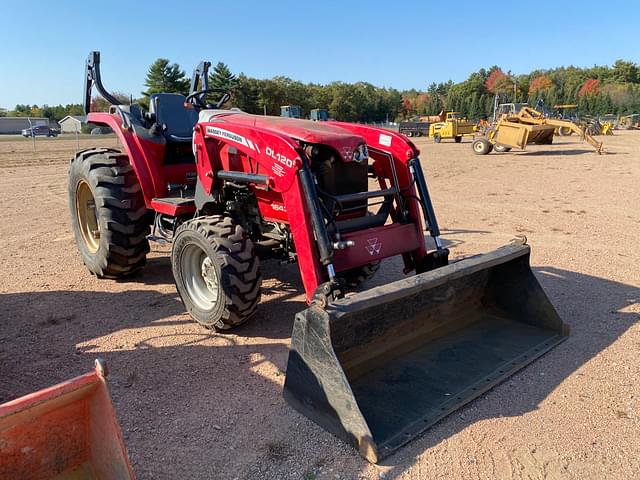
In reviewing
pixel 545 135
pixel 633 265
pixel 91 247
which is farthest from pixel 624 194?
pixel 545 135

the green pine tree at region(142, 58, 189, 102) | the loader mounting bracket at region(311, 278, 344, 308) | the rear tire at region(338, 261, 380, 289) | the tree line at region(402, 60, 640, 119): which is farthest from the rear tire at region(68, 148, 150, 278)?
the tree line at region(402, 60, 640, 119)

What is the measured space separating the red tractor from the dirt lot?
0.59 ft

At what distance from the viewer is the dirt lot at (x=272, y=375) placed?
272 cm

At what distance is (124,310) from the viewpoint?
4.80 m

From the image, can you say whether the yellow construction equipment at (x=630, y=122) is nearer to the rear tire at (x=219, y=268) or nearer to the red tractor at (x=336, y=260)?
the red tractor at (x=336, y=260)

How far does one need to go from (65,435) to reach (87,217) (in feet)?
14.2

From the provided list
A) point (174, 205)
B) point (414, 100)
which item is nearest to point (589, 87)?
point (414, 100)

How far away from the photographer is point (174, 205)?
4.82 meters

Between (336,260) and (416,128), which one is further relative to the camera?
(416,128)

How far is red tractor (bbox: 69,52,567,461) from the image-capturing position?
303 centimetres

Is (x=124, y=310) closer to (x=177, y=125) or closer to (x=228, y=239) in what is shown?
(x=228, y=239)

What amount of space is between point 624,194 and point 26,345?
11.3 meters

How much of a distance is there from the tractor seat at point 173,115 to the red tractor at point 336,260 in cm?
30

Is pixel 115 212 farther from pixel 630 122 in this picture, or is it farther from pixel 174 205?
pixel 630 122
